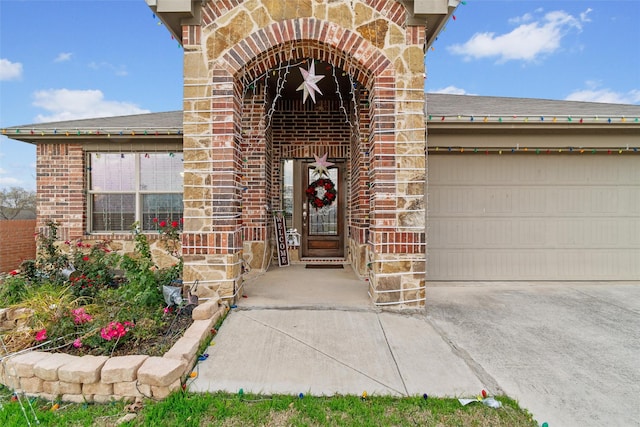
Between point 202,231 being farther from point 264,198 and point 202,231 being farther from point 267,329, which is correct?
point 264,198

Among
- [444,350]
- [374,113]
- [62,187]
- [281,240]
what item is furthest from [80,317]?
[62,187]

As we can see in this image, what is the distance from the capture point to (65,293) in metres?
4.25

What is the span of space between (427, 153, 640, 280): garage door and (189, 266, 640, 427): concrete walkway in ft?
3.35

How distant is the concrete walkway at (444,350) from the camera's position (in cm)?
250

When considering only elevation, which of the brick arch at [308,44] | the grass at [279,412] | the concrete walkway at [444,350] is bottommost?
the grass at [279,412]

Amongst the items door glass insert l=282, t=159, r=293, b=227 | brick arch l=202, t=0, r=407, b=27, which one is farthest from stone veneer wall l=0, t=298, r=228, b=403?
door glass insert l=282, t=159, r=293, b=227

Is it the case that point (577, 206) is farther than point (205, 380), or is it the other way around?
point (577, 206)

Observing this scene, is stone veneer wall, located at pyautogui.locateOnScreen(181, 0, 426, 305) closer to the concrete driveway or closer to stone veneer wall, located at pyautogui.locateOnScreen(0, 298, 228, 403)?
the concrete driveway

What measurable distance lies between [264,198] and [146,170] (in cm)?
238

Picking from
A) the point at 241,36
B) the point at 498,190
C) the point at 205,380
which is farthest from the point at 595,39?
the point at 205,380

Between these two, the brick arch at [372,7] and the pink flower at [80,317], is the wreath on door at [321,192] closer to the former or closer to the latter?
the brick arch at [372,7]

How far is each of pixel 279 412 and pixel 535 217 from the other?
17.7ft

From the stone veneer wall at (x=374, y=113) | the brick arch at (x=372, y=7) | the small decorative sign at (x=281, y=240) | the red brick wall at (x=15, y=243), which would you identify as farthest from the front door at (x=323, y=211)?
the red brick wall at (x=15, y=243)

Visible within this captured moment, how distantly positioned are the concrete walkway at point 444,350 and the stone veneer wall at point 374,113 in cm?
59
